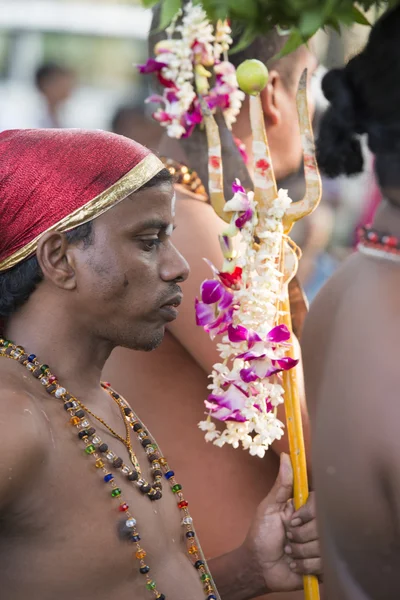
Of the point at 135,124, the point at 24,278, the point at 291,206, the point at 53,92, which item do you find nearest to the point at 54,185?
the point at 24,278

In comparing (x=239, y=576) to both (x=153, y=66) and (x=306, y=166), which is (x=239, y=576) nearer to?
(x=306, y=166)

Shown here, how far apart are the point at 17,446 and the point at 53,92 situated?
5404mm

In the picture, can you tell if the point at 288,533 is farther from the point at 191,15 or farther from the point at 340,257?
the point at 340,257

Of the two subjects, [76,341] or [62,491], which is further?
[76,341]

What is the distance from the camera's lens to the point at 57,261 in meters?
2.16

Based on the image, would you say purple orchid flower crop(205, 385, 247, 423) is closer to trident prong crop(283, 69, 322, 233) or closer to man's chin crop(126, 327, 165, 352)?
man's chin crop(126, 327, 165, 352)

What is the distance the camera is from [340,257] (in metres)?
6.02

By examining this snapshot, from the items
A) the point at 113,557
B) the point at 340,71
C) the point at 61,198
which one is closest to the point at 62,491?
the point at 113,557

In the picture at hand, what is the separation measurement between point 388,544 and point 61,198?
1.04 metres

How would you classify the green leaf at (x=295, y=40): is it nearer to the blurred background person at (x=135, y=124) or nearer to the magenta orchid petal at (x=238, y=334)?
the magenta orchid petal at (x=238, y=334)

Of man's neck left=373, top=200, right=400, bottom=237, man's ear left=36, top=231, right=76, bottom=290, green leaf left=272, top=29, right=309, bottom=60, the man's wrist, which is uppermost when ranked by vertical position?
green leaf left=272, top=29, right=309, bottom=60

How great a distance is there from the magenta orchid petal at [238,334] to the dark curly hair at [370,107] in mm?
674

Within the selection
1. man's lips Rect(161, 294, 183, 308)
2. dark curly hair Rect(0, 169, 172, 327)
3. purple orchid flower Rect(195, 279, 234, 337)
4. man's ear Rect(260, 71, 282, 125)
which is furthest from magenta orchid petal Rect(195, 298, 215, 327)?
man's ear Rect(260, 71, 282, 125)

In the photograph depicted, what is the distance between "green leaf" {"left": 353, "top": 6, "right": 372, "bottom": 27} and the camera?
1582mm
